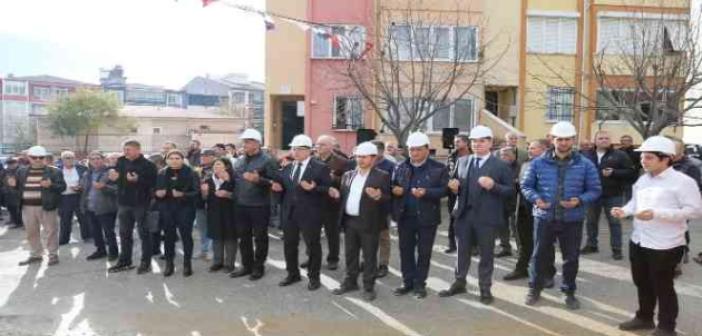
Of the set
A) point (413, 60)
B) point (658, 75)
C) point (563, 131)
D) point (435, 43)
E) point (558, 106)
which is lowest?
point (563, 131)

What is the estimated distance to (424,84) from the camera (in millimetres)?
17688

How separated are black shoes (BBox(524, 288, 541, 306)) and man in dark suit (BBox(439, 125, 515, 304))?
1.30ft

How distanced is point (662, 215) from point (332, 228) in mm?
4358

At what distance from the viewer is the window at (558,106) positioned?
→ 22141 millimetres

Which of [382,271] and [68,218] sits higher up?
[68,218]

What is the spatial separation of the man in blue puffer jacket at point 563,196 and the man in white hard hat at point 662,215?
0.75 m

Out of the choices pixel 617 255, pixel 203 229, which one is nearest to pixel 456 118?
pixel 617 255

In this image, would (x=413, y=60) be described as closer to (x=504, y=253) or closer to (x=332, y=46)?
(x=332, y=46)

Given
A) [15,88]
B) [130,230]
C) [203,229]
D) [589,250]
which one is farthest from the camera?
[15,88]

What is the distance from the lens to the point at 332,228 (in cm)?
835

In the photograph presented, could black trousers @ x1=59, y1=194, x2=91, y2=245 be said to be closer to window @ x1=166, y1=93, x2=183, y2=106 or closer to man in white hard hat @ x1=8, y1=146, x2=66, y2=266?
man in white hard hat @ x1=8, y1=146, x2=66, y2=266

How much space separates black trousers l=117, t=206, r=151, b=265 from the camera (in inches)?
329

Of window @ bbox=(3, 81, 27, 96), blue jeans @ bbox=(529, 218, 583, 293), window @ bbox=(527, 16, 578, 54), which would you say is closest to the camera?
blue jeans @ bbox=(529, 218, 583, 293)

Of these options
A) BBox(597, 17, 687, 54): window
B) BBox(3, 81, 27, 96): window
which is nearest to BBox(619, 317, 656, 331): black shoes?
BBox(597, 17, 687, 54): window
